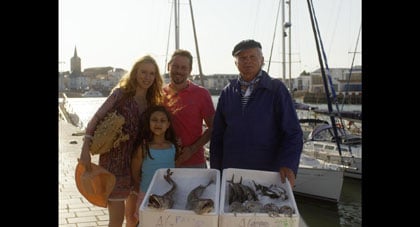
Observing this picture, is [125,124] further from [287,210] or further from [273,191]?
[287,210]

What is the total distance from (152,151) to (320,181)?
9650mm

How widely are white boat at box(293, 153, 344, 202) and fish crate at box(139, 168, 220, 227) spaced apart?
9836 millimetres

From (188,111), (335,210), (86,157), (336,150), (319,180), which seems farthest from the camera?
(336,150)

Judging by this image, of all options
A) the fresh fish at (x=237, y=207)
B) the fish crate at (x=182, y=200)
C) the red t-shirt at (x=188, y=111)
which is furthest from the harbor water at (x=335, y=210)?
the fresh fish at (x=237, y=207)

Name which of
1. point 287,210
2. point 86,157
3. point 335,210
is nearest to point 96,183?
point 86,157

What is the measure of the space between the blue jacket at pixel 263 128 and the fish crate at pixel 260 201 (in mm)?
347

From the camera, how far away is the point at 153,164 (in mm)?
2967

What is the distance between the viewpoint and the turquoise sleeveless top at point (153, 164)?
2.96m

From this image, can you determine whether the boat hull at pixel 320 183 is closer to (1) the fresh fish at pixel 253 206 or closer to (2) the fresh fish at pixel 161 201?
(1) the fresh fish at pixel 253 206

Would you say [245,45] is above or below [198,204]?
above

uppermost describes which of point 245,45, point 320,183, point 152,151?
point 245,45

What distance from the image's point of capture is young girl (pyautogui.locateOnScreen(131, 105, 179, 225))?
2.98 metres

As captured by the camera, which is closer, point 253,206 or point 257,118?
point 253,206
